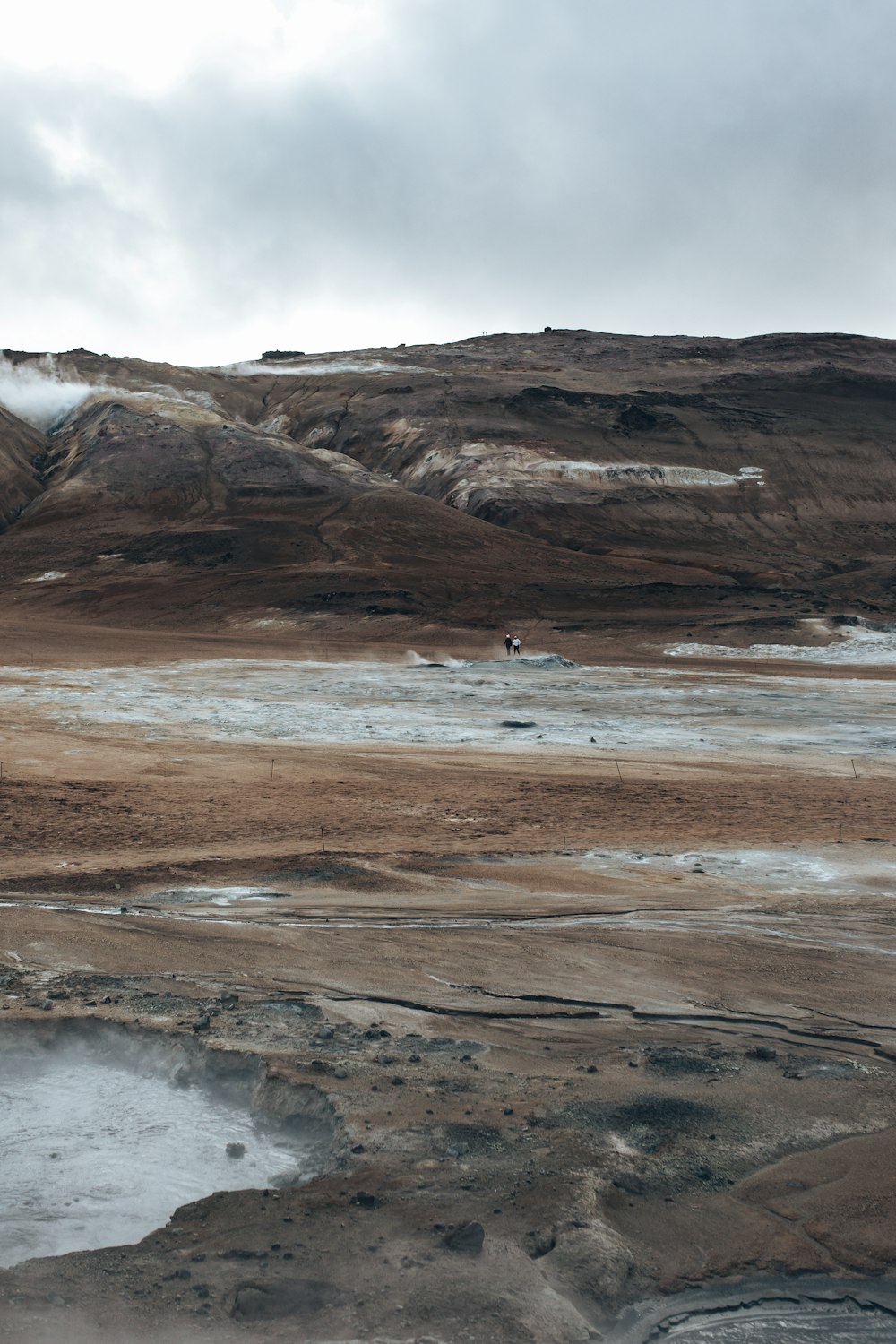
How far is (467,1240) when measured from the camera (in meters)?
4.80

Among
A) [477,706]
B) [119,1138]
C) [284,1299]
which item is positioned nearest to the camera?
[284,1299]

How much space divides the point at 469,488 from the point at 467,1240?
73953 mm

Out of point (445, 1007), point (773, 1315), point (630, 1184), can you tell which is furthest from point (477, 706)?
point (773, 1315)

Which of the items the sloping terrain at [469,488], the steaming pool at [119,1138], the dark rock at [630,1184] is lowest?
the steaming pool at [119,1138]

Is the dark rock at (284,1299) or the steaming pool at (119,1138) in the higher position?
the dark rock at (284,1299)

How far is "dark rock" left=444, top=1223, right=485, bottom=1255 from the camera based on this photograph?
15.7 ft

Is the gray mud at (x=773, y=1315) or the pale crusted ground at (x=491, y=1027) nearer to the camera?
the gray mud at (x=773, y=1315)

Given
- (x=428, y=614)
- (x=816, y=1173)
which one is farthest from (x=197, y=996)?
(x=428, y=614)

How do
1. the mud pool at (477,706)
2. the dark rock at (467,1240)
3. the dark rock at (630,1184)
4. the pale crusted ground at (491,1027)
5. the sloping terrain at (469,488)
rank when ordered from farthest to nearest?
the sloping terrain at (469,488) < the mud pool at (477,706) < the dark rock at (630,1184) < the dark rock at (467,1240) < the pale crusted ground at (491,1027)

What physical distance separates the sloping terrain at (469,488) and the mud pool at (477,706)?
53.0 ft

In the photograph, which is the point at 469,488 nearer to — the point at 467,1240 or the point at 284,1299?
the point at 467,1240

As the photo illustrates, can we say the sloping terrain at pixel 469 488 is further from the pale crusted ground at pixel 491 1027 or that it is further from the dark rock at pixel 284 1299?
the dark rock at pixel 284 1299

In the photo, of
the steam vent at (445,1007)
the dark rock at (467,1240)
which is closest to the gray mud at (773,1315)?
the steam vent at (445,1007)

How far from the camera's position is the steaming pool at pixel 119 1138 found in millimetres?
5195
